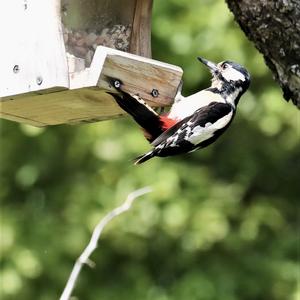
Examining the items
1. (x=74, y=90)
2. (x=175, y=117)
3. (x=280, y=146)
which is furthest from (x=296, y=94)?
(x=280, y=146)

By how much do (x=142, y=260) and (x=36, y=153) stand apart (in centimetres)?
138

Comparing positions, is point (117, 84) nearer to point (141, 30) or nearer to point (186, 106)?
point (186, 106)

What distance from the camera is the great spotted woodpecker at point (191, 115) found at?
13.8 ft

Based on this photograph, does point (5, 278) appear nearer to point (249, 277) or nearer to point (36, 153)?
point (36, 153)

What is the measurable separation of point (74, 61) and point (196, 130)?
538mm

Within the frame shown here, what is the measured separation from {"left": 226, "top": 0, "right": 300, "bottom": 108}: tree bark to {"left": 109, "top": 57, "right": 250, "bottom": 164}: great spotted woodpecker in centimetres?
24

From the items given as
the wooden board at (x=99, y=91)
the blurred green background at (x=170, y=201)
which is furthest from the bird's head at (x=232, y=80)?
the blurred green background at (x=170, y=201)

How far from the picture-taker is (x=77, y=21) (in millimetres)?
4430

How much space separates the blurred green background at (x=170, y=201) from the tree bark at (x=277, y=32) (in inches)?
169

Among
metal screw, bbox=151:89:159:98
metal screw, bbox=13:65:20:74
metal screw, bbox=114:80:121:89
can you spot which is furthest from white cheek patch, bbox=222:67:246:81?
metal screw, bbox=13:65:20:74

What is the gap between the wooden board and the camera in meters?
4.08

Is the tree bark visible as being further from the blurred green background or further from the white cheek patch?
A: the blurred green background

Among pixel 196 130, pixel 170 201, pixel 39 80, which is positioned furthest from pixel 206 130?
pixel 170 201

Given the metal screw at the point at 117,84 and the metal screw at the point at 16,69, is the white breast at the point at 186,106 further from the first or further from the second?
the metal screw at the point at 16,69
